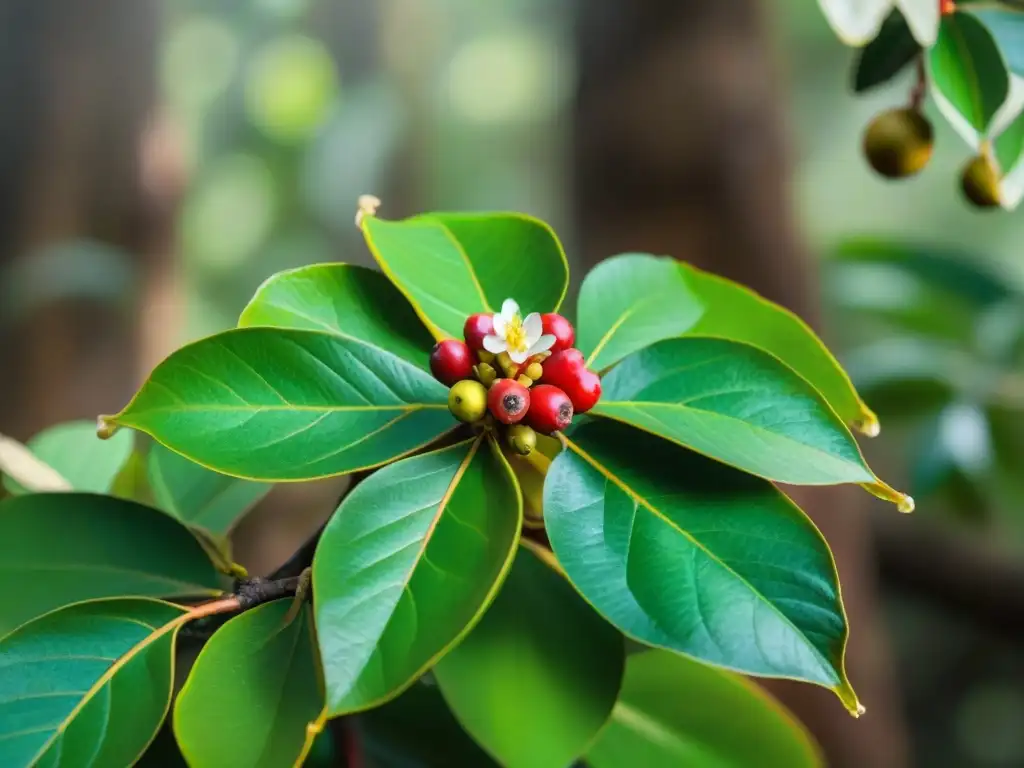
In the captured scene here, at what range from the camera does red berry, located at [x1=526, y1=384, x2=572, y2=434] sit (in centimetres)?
36

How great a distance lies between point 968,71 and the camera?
497 millimetres

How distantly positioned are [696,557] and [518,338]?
11cm

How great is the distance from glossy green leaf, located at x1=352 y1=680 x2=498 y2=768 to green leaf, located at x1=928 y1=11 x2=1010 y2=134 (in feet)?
1.37

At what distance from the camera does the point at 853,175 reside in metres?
2.94

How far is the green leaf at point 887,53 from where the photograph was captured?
22.8 inches

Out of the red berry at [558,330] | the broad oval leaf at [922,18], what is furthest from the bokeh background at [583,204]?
the red berry at [558,330]

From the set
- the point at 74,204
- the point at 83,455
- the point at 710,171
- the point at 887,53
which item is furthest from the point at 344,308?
the point at 74,204

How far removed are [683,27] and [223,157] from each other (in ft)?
7.83

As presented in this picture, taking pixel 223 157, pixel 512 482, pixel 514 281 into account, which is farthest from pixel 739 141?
pixel 223 157

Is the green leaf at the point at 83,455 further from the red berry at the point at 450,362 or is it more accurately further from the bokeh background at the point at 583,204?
the bokeh background at the point at 583,204

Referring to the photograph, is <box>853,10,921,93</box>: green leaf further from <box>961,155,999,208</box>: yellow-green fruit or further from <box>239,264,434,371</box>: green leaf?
<box>239,264,434,371</box>: green leaf

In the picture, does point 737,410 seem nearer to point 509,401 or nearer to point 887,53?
point 509,401

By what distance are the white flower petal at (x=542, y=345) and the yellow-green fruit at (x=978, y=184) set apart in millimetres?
388

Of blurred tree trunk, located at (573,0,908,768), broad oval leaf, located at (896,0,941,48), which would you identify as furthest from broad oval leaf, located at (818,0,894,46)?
blurred tree trunk, located at (573,0,908,768)
